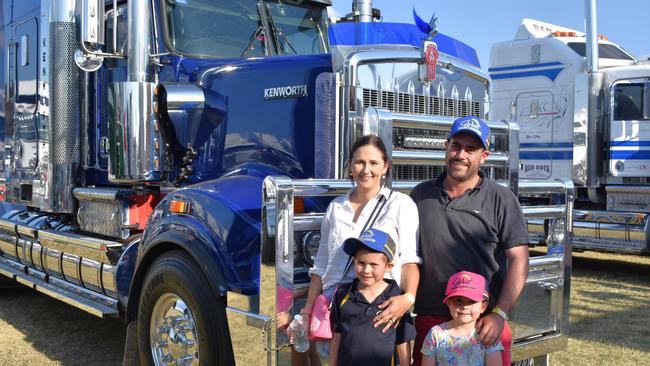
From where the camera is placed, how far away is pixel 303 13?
207 inches

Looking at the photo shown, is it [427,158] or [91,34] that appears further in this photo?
[91,34]

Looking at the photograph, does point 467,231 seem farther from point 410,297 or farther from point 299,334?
point 299,334

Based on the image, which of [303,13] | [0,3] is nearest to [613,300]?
[303,13]

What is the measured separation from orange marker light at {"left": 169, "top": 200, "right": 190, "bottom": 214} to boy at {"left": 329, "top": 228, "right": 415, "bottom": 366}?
1190 millimetres

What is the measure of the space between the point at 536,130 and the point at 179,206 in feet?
24.7

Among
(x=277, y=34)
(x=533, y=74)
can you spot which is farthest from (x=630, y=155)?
(x=277, y=34)

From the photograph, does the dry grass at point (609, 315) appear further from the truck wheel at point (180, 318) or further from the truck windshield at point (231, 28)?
the truck windshield at point (231, 28)

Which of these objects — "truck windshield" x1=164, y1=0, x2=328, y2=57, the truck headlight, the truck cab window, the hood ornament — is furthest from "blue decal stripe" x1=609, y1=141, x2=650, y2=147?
the truck headlight

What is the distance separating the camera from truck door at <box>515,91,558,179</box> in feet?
33.3

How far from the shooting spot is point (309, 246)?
11.2 feet

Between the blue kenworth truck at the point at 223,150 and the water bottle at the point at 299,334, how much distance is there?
9cm

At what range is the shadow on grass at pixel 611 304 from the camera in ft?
19.6

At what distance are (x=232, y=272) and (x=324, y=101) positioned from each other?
105 centimetres

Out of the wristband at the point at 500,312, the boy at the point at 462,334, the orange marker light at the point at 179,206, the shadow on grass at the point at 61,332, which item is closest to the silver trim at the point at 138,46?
the orange marker light at the point at 179,206
